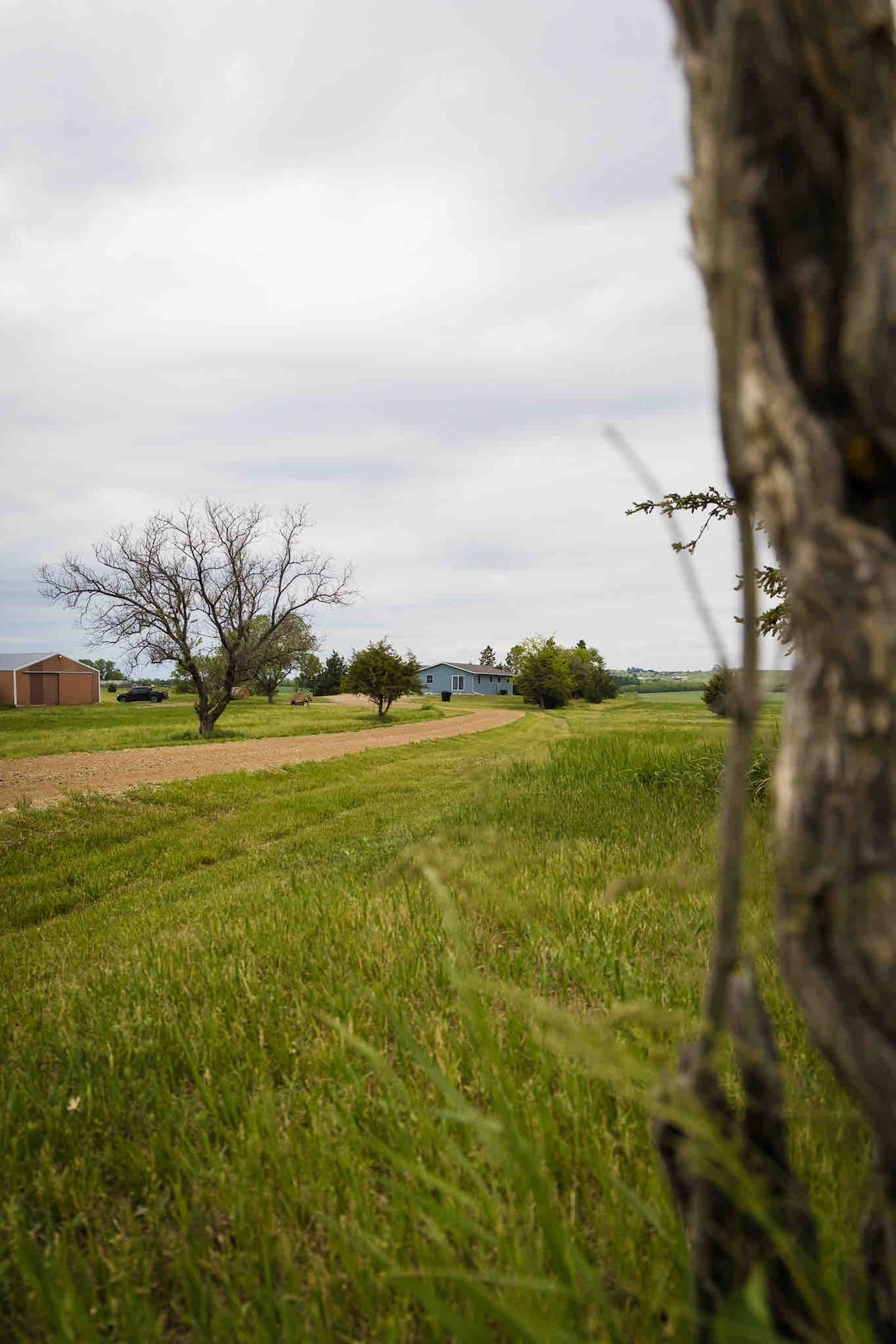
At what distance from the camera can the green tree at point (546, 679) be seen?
66125 mm

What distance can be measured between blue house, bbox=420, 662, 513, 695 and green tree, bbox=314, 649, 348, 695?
21506 mm

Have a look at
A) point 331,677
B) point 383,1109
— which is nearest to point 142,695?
point 331,677

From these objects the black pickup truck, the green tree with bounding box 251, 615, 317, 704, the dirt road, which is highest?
the green tree with bounding box 251, 615, 317, 704

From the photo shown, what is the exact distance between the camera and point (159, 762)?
19.1 m

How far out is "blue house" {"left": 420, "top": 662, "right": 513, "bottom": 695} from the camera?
362 feet

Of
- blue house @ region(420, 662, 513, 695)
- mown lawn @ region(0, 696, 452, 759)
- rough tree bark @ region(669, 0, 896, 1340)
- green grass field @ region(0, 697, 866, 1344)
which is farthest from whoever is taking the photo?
blue house @ region(420, 662, 513, 695)

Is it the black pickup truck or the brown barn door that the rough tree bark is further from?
the black pickup truck

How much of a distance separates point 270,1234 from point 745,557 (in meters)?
1.86

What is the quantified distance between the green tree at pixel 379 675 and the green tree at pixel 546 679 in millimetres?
24794

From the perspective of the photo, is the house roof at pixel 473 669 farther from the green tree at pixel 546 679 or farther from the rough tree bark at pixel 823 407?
the rough tree bark at pixel 823 407

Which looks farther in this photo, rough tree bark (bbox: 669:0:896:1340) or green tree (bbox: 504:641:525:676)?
green tree (bbox: 504:641:525:676)

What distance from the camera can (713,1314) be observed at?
3.21 feet

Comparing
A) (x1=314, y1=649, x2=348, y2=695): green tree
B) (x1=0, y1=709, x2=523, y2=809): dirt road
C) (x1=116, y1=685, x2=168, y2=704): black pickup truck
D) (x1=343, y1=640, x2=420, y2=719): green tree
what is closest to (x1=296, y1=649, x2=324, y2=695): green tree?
(x1=314, y1=649, x2=348, y2=695): green tree

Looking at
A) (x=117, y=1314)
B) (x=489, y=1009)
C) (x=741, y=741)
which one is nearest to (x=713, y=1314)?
(x=741, y=741)
